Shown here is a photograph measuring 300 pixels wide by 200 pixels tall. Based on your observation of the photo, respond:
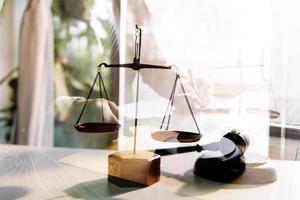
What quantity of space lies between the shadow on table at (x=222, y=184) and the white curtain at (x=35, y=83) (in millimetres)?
496

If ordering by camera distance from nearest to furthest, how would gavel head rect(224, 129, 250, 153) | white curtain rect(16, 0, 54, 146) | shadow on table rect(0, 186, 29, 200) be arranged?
shadow on table rect(0, 186, 29, 200)
gavel head rect(224, 129, 250, 153)
white curtain rect(16, 0, 54, 146)

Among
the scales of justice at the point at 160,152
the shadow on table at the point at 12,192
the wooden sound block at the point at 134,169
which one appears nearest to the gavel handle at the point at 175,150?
the scales of justice at the point at 160,152

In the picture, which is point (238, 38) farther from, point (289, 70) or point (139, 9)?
point (139, 9)

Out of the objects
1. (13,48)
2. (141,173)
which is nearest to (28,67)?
(13,48)

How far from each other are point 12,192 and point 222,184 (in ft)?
1.53

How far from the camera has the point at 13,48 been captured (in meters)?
1.13

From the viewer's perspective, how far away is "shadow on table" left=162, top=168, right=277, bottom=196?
2.31 feet

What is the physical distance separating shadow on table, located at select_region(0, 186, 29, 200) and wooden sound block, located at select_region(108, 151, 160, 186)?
0.65ft

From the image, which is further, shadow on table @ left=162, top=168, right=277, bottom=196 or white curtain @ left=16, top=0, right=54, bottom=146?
white curtain @ left=16, top=0, right=54, bottom=146

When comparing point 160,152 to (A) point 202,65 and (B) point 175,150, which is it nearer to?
(B) point 175,150

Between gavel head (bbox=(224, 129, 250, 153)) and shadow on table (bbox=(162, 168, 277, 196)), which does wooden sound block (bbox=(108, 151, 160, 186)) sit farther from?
gavel head (bbox=(224, 129, 250, 153))

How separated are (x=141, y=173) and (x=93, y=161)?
223mm

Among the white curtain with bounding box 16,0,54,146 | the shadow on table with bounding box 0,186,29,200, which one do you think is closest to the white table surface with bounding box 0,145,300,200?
the shadow on table with bounding box 0,186,29,200

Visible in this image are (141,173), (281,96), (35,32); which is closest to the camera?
(141,173)
